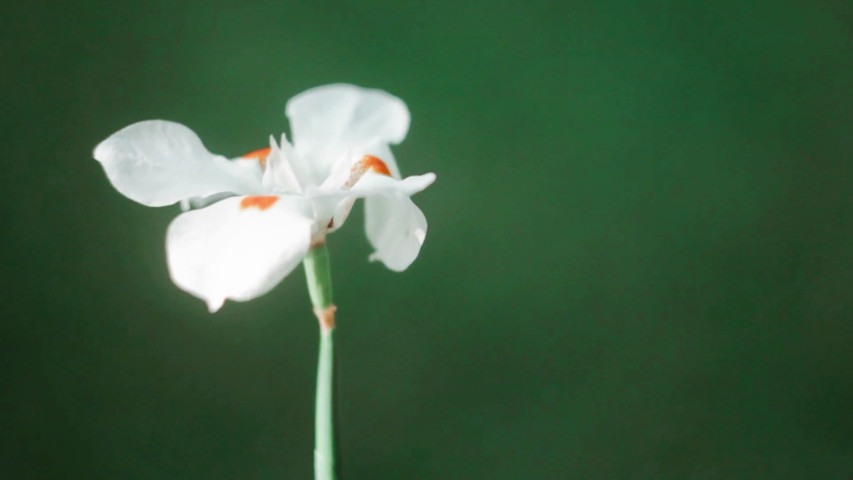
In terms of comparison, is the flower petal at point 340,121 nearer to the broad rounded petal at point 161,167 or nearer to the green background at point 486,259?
the broad rounded petal at point 161,167

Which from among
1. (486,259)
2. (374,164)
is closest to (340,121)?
(374,164)

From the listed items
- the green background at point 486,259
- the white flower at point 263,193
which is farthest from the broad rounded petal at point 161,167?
the green background at point 486,259

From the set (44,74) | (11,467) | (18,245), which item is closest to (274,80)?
(44,74)

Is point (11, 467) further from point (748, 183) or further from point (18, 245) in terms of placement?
point (748, 183)

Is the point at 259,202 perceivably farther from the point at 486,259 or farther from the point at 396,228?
the point at 486,259

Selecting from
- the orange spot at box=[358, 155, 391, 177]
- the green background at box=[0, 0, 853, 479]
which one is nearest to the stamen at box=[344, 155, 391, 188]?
the orange spot at box=[358, 155, 391, 177]

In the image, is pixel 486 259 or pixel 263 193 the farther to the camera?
pixel 486 259

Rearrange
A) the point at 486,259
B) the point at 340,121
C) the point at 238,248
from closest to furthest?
the point at 238,248 → the point at 340,121 → the point at 486,259

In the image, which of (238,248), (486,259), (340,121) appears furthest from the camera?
(486,259)
